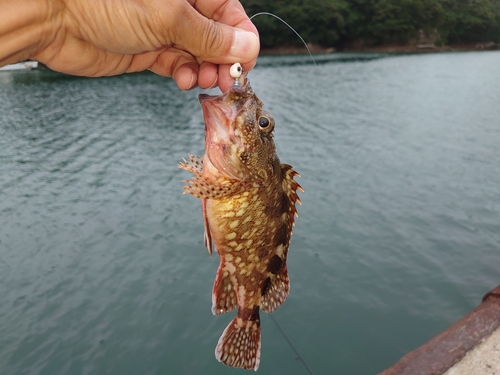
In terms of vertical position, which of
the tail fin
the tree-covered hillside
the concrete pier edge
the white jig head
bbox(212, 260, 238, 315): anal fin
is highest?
the tree-covered hillside

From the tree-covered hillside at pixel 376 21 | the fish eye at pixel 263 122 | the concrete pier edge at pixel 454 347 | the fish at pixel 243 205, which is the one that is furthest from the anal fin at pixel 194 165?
the tree-covered hillside at pixel 376 21

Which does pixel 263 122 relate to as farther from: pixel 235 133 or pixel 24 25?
pixel 24 25

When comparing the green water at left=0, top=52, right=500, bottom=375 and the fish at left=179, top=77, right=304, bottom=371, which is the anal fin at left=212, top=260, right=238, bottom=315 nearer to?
the fish at left=179, top=77, right=304, bottom=371

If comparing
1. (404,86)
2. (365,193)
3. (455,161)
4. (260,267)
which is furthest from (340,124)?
(260,267)

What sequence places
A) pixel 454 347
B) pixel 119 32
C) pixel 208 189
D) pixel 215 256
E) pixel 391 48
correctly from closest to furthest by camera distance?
pixel 119 32, pixel 208 189, pixel 454 347, pixel 215 256, pixel 391 48

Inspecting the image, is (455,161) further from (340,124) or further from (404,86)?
(404,86)

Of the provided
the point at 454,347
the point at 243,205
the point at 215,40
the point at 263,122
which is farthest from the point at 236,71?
the point at 454,347

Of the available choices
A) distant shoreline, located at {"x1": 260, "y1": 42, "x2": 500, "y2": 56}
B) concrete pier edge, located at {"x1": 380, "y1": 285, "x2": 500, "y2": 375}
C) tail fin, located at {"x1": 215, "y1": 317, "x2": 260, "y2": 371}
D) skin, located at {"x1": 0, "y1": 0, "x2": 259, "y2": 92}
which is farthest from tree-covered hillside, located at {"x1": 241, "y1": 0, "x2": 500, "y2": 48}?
tail fin, located at {"x1": 215, "y1": 317, "x2": 260, "y2": 371}
